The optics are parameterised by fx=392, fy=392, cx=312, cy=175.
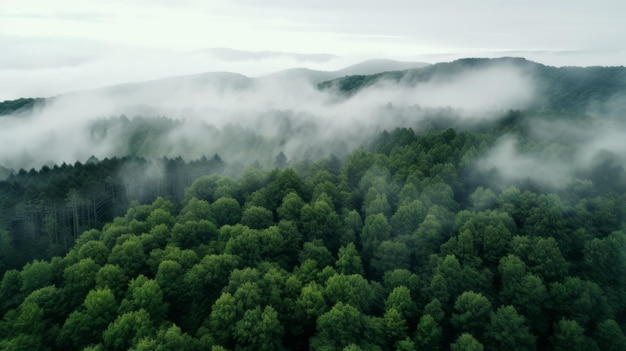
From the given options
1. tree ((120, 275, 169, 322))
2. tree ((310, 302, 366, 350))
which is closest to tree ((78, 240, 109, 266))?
tree ((120, 275, 169, 322))

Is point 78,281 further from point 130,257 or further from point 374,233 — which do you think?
point 374,233

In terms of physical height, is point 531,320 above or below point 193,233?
below

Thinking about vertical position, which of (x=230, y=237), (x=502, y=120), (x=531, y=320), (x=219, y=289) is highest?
(x=502, y=120)

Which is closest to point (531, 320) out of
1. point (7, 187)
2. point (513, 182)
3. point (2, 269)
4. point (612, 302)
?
point (612, 302)

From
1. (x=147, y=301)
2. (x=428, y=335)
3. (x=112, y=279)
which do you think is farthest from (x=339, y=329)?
(x=112, y=279)

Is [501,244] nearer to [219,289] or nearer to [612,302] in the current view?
[612,302]

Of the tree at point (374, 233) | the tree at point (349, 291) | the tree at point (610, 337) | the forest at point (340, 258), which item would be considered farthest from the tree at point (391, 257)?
the tree at point (610, 337)
